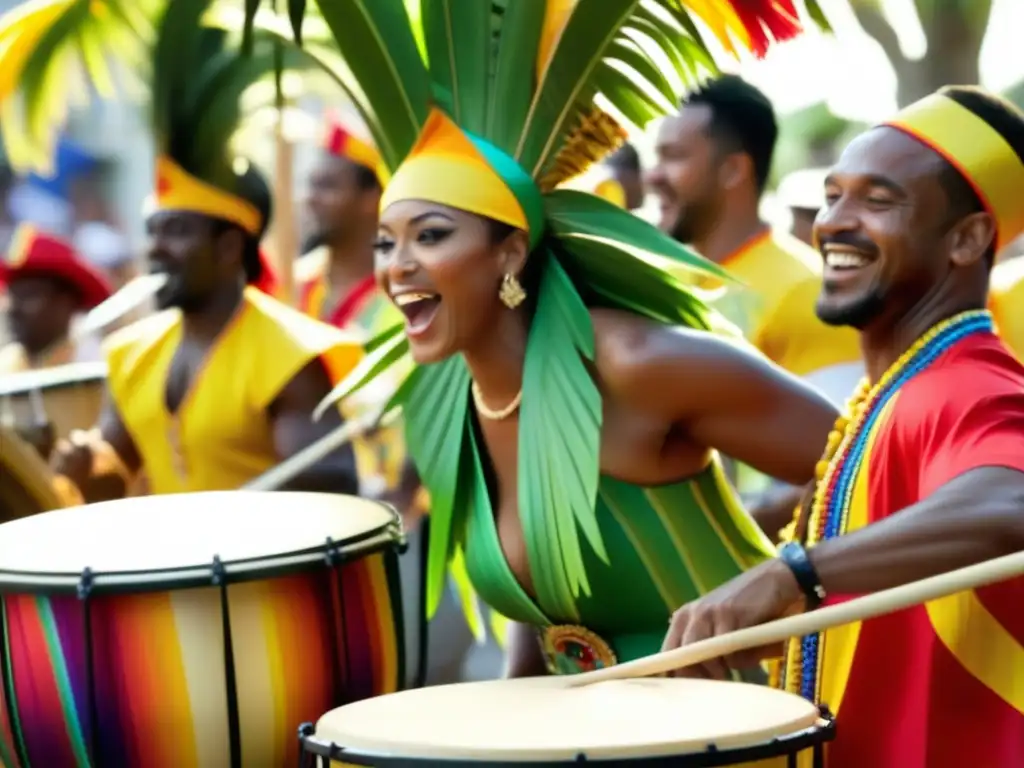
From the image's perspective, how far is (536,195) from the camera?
154 inches

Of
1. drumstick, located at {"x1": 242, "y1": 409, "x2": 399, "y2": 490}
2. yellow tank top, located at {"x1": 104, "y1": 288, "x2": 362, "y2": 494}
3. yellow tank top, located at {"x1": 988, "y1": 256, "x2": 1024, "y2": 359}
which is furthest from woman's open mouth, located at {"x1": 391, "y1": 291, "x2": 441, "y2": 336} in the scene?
yellow tank top, located at {"x1": 104, "y1": 288, "x2": 362, "y2": 494}

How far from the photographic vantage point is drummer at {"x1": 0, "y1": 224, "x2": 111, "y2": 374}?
322 inches

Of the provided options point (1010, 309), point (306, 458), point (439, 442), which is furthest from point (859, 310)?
point (306, 458)

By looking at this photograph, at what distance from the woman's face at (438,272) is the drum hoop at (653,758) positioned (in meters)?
1.35

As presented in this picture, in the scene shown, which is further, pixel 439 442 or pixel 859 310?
pixel 439 442

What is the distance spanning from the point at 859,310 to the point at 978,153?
1.00ft

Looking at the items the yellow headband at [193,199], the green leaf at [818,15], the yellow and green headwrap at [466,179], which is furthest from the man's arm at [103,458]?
the green leaf at [818,15]

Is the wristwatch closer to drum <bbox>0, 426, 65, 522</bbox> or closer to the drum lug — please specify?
the drum lug

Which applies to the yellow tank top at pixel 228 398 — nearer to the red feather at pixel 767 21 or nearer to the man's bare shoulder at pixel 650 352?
the man's bare shoulder at pixel 650 352

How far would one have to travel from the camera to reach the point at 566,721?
101 inches

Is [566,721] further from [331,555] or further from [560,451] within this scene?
[560,451]

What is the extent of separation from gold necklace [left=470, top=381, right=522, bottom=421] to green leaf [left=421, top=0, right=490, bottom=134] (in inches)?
20.5

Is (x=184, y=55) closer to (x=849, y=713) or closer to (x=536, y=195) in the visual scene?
(x=536, y=195)

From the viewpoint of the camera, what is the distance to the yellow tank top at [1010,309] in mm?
5090
